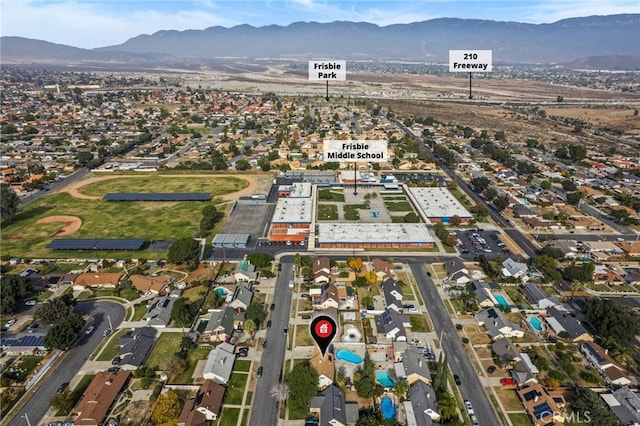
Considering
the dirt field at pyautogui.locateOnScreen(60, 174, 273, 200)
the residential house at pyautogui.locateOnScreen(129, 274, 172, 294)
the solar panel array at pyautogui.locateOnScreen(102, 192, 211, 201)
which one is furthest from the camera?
the dirt field at pyautogui.locateOnScreen(60, 174, 273, 200)

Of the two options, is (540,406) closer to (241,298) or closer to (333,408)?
(333,408)

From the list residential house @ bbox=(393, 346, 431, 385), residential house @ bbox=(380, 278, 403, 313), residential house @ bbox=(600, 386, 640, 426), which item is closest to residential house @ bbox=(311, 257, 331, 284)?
residential house @ bbox=(380, 278, 403, 313)

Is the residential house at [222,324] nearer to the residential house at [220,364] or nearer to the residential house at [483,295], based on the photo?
the residential house at [220,364]

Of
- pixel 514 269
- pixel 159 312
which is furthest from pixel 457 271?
pixel 159 312

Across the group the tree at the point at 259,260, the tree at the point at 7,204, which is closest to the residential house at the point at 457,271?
the tree at the point at 259,260

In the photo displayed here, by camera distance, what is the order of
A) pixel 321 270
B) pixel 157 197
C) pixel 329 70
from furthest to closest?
pixel 157 197 → pixel 329 70 → pixel 321 270

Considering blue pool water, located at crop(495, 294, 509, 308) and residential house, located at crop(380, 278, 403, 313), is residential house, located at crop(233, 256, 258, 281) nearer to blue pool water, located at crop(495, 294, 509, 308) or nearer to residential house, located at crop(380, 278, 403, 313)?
residential house, located at crop(380, 278, 403, 313)
